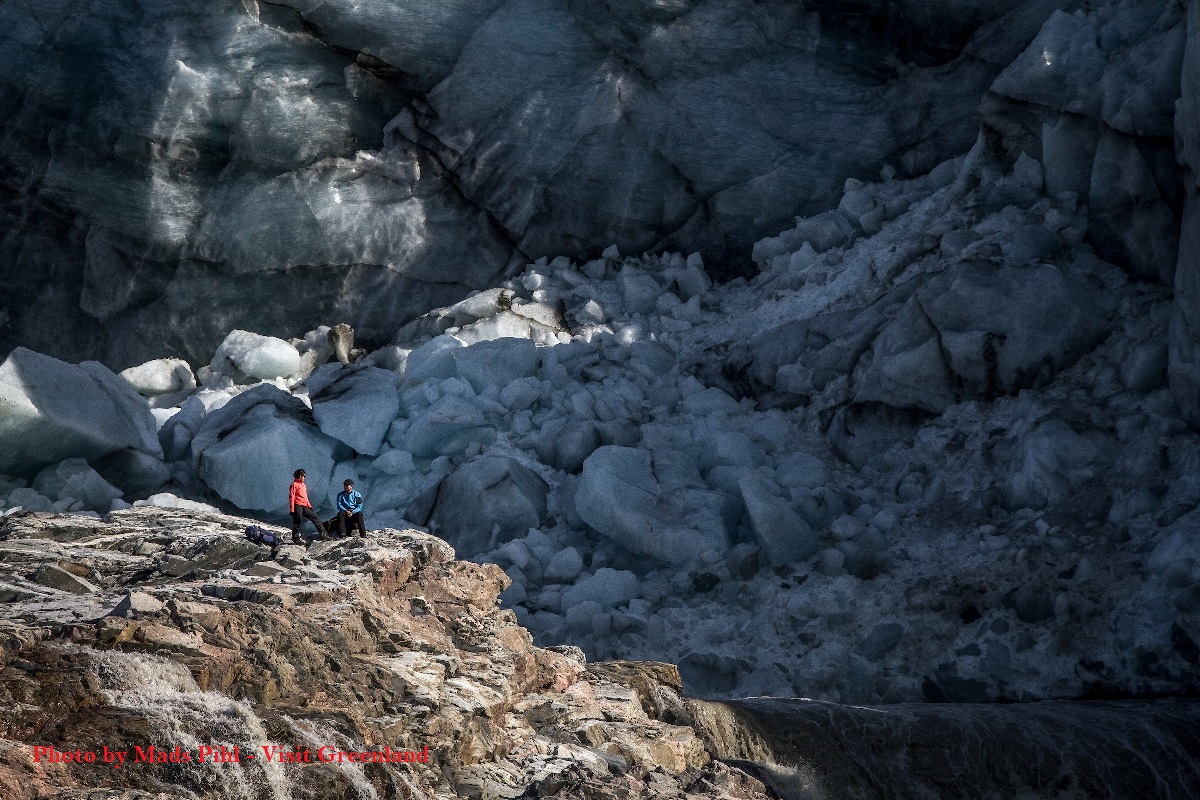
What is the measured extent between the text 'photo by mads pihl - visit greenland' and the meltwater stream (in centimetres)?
3

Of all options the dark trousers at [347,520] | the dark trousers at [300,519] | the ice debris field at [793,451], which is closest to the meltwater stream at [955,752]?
the ice debris field at [793,451]

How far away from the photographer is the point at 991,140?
1072 centimetres

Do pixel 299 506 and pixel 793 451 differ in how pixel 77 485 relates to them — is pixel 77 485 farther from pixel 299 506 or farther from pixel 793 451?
pixel 793 451

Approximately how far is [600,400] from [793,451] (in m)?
1.71

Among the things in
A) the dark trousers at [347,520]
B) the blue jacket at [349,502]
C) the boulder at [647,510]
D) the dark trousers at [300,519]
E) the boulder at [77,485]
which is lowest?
the boulder at [77,485]

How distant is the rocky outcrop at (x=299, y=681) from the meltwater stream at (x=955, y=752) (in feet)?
1.87

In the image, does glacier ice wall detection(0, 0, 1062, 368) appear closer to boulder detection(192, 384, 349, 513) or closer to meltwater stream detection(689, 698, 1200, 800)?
boulder detection(192, 384, 349, 513)

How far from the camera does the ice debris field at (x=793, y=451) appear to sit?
7.84 meters

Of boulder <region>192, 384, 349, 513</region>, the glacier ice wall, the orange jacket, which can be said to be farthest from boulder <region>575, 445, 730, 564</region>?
the glacier ice wall

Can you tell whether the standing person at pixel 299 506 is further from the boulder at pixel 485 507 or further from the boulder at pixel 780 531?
the boulder at pixel 780 531

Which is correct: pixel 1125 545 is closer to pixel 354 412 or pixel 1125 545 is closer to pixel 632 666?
pixel 632 666

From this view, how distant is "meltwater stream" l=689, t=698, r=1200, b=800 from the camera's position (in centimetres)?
587

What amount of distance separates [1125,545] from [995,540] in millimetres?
881

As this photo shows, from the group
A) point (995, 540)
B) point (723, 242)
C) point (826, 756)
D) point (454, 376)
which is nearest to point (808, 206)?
point (723, 242)
